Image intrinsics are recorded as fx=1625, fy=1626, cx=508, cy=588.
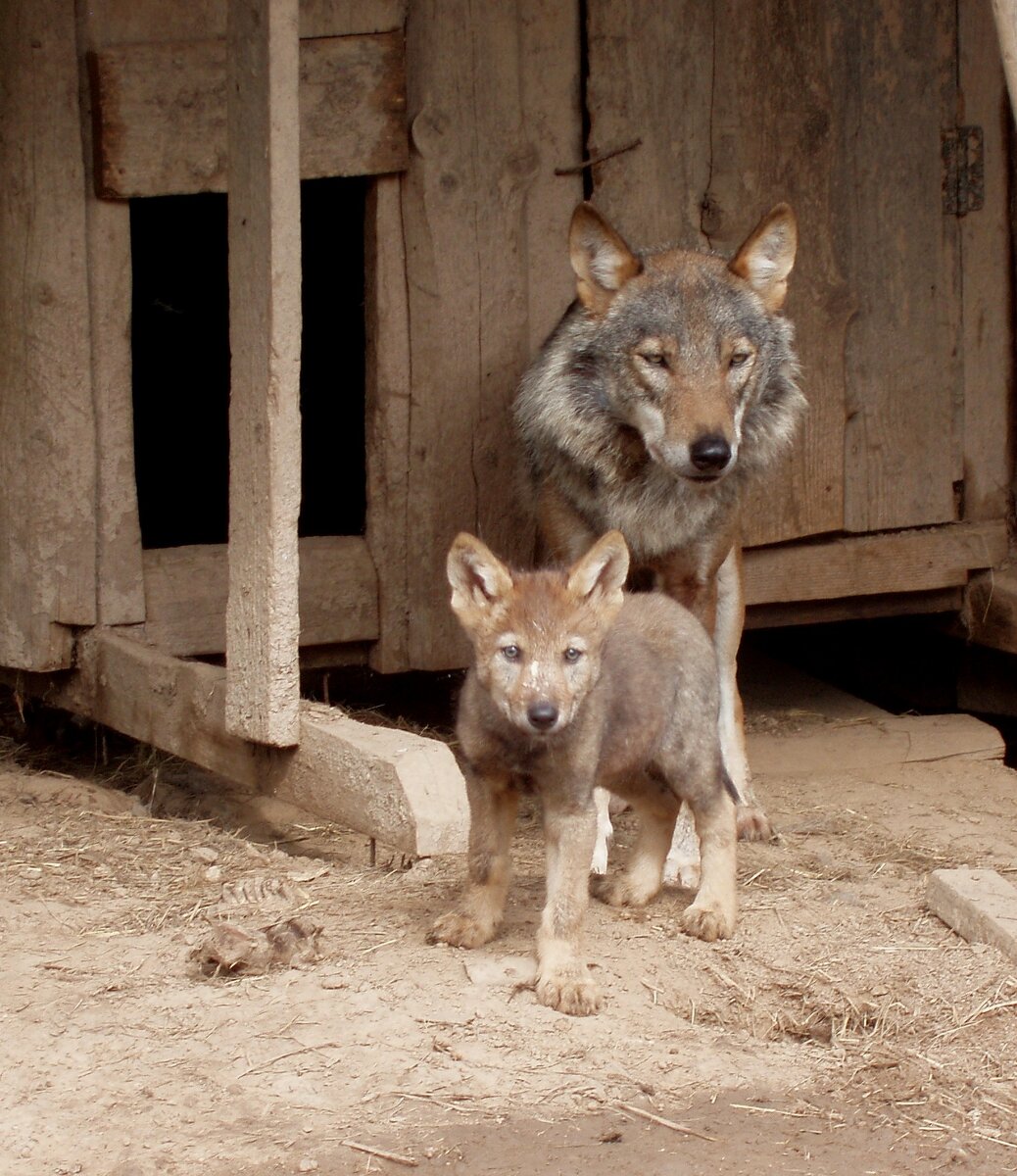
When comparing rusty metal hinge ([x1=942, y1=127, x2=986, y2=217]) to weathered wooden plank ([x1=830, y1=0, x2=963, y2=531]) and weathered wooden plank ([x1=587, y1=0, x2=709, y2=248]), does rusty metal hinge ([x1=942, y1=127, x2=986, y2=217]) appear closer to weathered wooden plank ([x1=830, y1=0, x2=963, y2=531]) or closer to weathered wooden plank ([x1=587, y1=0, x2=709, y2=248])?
weathered wooden plank ([x1=830, y1=0, x2=963, y2=531])

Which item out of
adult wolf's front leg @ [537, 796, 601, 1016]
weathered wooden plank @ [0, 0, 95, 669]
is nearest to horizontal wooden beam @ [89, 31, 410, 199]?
weathered wooden plank @ [0, 0, 95, 669]

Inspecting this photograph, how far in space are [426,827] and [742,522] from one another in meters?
2.67

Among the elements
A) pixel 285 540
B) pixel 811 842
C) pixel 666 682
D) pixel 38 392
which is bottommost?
pixel 811 842

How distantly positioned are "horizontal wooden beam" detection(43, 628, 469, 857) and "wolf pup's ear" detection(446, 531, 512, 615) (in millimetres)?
743

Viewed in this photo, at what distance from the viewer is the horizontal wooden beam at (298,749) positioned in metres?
4.80

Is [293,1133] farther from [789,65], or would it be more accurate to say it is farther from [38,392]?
[789,65]

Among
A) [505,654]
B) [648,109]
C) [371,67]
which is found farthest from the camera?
[648,109]

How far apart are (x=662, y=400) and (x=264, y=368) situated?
1.44 m

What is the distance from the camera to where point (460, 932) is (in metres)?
4.43

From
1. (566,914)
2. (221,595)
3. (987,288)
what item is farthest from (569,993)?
(987,288)

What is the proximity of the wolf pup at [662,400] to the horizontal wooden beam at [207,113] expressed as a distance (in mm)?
991

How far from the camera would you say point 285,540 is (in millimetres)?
5016

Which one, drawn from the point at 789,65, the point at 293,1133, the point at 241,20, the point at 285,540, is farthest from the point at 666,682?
the point at 789,65

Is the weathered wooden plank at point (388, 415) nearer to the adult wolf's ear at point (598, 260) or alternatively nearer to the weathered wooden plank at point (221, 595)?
the weathered wooden plank at point (221, 595)
